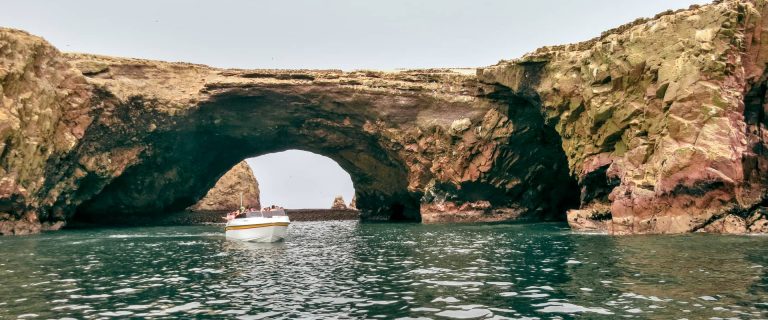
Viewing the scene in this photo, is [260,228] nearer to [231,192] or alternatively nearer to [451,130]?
[451,130]

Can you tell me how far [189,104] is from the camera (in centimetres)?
6056

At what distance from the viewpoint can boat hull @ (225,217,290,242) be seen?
38.8 meters

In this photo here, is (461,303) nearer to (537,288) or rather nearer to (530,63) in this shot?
(537,288)

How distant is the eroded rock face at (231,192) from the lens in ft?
389

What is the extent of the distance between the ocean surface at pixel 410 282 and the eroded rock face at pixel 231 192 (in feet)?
294

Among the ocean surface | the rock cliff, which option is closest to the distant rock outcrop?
the rock cliff

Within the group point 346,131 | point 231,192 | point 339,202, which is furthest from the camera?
point 339,202

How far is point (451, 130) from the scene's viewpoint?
62750 millimetres

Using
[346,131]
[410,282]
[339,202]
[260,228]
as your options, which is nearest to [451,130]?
[346,131]

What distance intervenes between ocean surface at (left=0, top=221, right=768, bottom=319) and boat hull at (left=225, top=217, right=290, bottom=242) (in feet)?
27.3

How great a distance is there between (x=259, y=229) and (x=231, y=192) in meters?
86.2

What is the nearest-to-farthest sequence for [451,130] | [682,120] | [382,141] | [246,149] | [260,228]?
[682,120]
[260,228]
[451,130]
[382,141]
[246,149]

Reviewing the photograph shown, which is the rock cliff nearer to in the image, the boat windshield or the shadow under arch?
the shadow under arch

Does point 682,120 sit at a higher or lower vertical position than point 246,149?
lower
